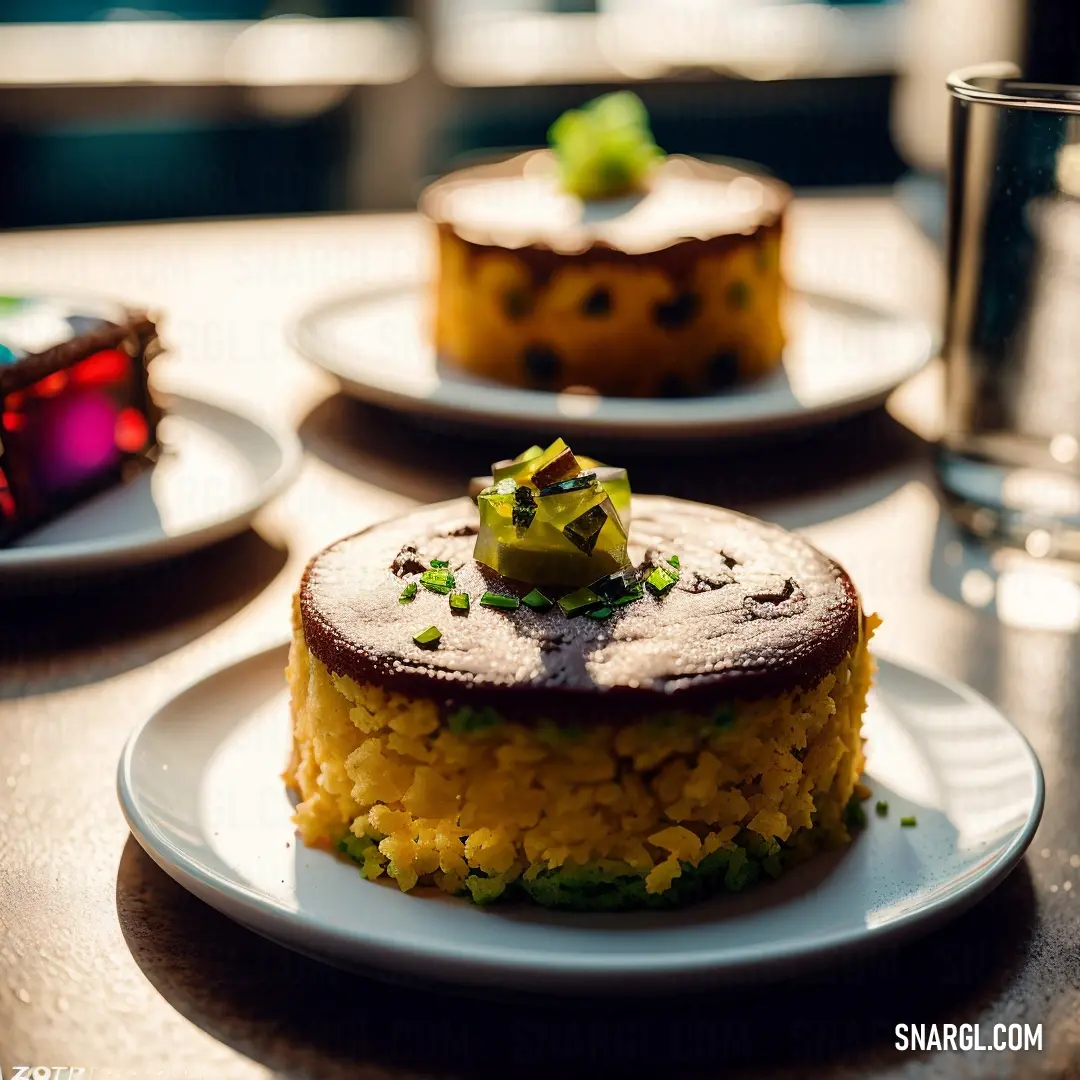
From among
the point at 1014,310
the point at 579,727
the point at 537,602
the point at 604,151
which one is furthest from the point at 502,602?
the point at 604,151

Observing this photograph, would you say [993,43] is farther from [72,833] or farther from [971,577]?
[72,833]

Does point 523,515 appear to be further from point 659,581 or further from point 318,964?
point 318,964

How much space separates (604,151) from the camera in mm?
2229

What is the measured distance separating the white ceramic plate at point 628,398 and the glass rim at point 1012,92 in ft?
1.35

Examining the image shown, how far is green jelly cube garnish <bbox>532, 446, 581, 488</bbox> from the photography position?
3.57 ft

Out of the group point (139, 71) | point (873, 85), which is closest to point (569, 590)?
point (139, 71)

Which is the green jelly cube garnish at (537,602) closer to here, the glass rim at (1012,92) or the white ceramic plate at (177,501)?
the white ceramic plate at (177,501)

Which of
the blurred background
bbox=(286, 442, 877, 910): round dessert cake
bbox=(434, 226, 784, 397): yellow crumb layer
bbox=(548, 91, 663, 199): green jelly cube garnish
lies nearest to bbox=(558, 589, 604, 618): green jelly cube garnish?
bbox=(286, 442, 877, 910): round dessert cake

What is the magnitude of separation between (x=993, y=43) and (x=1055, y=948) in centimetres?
225

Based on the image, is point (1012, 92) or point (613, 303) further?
point (613, 303)

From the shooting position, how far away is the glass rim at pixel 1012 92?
4.44ft

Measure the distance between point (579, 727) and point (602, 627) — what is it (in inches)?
3.8

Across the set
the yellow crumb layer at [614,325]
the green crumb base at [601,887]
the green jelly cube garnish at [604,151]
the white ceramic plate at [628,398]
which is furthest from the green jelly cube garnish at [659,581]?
the green jelly cube garnish at [604,151]

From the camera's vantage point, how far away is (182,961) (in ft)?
3.03
